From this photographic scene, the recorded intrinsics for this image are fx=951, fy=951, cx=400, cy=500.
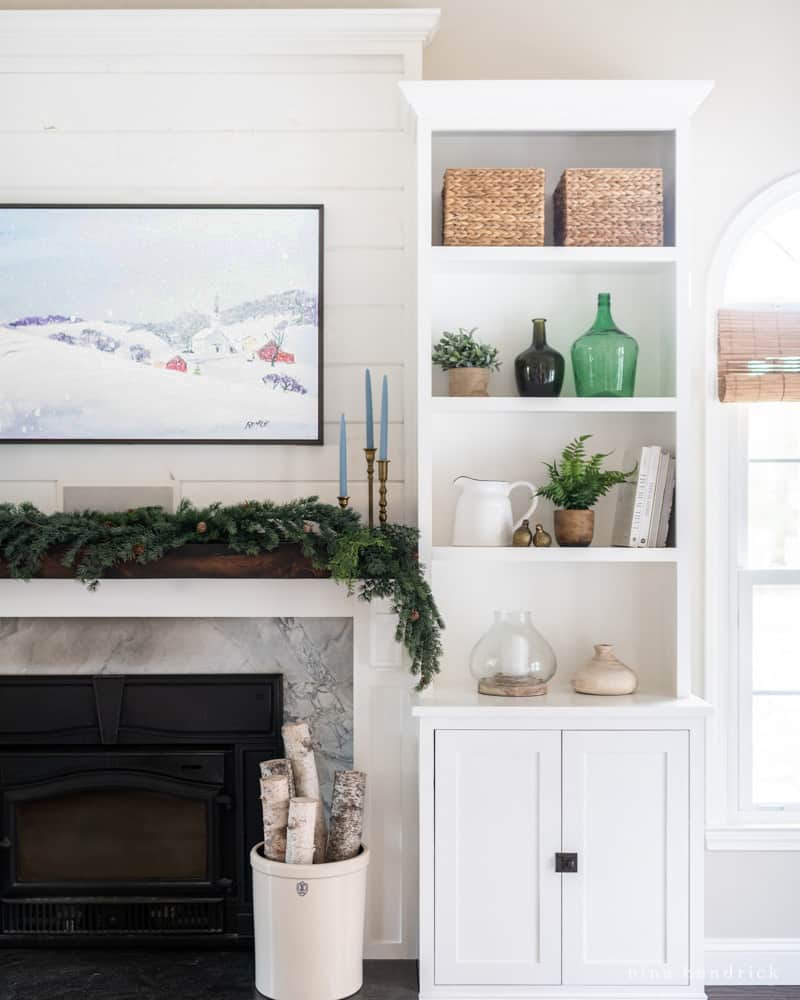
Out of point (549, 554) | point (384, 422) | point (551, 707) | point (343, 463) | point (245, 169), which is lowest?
point (551, 707)

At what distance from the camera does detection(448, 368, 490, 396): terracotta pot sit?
260 centimetres

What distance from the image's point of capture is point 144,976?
99.4 inches

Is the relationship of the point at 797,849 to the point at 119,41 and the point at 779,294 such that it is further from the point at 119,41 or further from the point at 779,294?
the point at 119,41

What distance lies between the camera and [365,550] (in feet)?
8.04

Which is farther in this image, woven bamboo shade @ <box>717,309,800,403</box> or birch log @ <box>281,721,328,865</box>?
woven bamboo shade @ <box>717,309,800,403</box>

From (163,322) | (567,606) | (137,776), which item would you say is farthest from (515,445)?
(137,776)

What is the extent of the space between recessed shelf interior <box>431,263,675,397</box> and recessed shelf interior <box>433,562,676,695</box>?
0.53m

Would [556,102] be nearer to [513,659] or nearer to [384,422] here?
[384,422]

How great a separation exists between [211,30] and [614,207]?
1238 millimetres

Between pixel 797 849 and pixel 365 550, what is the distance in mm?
1591

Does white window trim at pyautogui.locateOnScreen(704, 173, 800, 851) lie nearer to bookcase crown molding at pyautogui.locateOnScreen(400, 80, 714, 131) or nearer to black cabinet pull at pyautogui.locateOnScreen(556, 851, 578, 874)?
bookcase crown molding at pyautogui.locateOnScreen(400, 80, 714, 131)

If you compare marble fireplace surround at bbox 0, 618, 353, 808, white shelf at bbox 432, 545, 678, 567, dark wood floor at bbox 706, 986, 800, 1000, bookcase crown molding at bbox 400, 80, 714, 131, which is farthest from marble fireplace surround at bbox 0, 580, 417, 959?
bookcase crown molding at bbox 400, 80, 714, 131

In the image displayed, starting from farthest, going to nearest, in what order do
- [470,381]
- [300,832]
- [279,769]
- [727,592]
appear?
[727,592] < [470,381] < [279,769] < [300,832]

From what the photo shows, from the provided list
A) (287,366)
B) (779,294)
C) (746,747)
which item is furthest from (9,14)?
(746,747)
